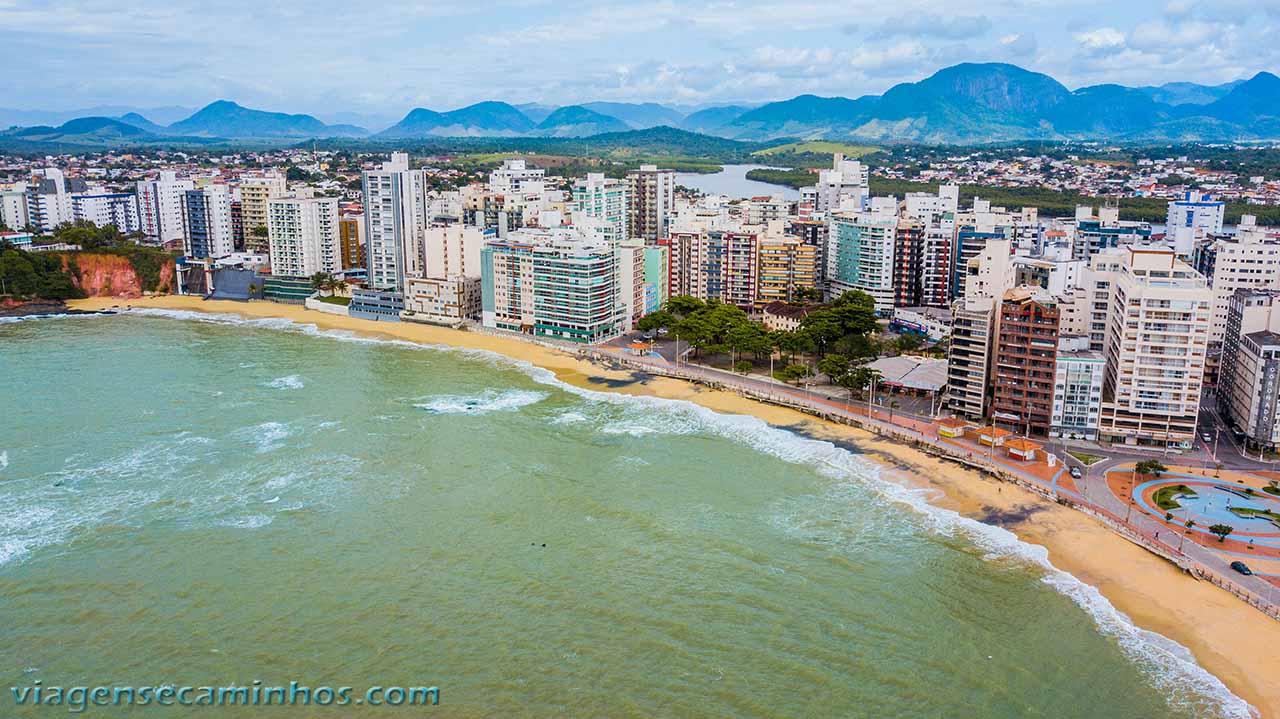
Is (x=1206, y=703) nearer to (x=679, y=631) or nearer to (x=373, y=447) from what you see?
(x=679, y=631)

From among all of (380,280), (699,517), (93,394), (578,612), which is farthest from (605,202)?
(578,612)

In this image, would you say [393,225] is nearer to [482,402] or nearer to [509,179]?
[509,179]

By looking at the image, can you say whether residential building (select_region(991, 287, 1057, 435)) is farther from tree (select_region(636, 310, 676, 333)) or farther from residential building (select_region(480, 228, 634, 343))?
residential building (select_region(480, 228, 634, 343))

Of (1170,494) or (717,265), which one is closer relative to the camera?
(1170,494)

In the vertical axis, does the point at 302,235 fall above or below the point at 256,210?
below

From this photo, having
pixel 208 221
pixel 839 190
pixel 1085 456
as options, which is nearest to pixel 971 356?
pixel 1085 456

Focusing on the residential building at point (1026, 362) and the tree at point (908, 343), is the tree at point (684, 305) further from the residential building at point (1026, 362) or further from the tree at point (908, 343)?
the residential building at point (1026, 362)

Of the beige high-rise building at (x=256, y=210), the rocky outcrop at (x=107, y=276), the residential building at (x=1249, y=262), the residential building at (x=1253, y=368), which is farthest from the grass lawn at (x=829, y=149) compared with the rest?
the residential building at (x=1253, y=368)

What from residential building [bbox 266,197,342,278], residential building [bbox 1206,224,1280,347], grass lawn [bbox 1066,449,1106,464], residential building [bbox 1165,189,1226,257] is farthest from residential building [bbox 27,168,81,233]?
residential building [bbox 1165,189,1226,257]
